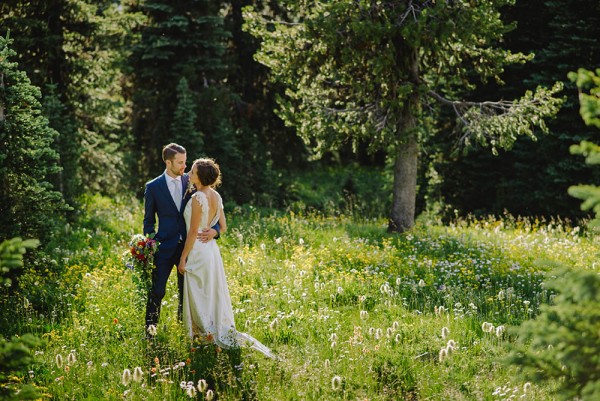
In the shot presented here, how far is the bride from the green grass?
0.86 feet

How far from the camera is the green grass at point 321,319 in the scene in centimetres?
540

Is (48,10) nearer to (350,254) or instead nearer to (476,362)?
(350,254)

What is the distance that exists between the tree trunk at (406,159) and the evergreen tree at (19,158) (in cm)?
755

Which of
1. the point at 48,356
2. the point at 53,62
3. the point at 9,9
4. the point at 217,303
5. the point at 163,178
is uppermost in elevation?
the point at 9,9

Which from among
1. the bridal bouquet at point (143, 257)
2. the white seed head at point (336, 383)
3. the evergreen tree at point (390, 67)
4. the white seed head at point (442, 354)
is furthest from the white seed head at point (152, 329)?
the evergreen tree at point (390, 67)

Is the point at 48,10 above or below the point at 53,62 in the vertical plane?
above

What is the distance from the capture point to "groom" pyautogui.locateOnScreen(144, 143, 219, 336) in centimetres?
654

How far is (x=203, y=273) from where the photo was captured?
6.34 meters

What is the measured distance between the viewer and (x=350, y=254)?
981 centimetres

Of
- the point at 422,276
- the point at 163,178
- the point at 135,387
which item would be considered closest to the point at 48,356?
the point at 135,387

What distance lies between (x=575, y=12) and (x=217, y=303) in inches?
571

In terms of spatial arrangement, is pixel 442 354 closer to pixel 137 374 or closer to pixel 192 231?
pixel 137 374

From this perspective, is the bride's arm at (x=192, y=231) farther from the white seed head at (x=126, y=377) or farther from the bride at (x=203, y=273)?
the white seed head at (x=126, y=377)

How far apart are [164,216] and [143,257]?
619mm
